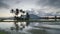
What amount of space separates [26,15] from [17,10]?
14.3 ft

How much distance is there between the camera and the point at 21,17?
46781 millimetres

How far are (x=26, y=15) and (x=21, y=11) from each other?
2.57 metres

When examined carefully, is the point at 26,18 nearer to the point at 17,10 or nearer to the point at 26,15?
the point at 26,15

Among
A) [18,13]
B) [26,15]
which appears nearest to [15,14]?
[18,13]

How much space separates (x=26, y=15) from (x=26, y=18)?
1263 mm

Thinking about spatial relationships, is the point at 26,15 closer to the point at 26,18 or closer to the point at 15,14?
the point at 26,18

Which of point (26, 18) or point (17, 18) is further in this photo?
point (26, 18)

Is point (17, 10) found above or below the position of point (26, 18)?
above

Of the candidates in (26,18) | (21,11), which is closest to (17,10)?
(21,11)

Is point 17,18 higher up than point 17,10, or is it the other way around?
point 17,10

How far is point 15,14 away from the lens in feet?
157

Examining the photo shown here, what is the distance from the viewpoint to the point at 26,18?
1918 inches

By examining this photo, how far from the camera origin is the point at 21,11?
1865 inches

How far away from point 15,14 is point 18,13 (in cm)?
122
